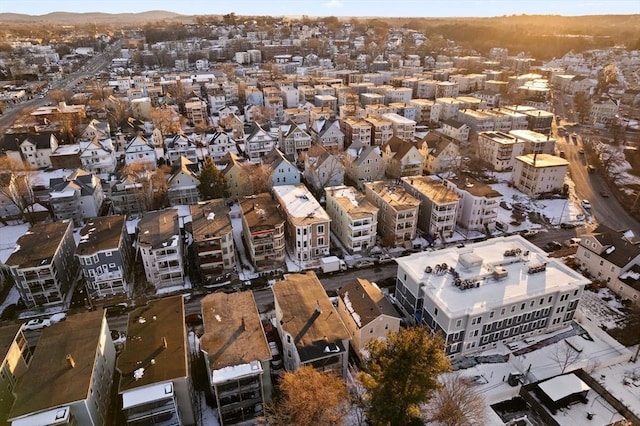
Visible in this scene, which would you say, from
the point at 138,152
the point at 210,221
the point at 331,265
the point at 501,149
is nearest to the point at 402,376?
the point at 331,265

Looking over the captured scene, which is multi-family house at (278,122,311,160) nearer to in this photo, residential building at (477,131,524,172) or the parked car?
residential building at (477,131,524,172)

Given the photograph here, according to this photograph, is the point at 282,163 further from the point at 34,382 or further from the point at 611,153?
the point at 611,153

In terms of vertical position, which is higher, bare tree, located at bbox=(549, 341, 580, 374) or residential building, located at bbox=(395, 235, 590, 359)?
residential building, located at bbox=(395, 235, 590, 359)

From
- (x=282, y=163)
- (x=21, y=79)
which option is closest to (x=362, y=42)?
(x=21, y=79)

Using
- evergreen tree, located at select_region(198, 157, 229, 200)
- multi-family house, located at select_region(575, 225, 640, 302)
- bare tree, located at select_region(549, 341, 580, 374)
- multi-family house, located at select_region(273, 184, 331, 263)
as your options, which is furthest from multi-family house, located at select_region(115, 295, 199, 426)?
multi-family house, located at select_region(575, 225, 640, 302)

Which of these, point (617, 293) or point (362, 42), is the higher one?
point (362, 42)

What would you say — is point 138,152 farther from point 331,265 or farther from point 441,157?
point 441,157

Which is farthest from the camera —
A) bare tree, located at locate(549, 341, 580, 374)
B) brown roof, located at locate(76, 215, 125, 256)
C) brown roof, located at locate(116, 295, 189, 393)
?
brown roof, located at locate(76, 215, 125, 256)
